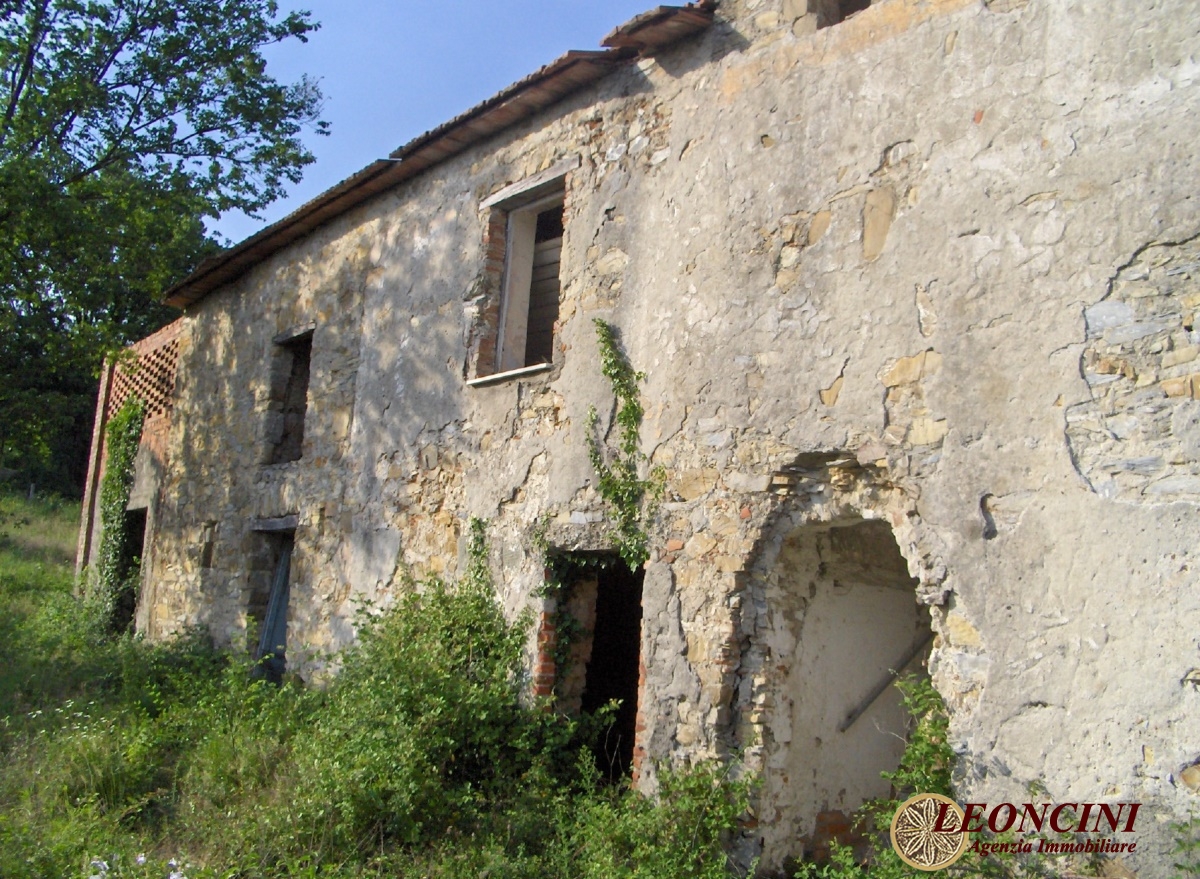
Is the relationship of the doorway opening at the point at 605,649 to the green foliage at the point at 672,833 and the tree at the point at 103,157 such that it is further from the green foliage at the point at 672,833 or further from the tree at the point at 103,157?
the tree at the point at 103,157

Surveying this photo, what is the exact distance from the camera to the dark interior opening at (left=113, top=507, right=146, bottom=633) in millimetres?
12609

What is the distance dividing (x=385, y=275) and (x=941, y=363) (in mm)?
5575

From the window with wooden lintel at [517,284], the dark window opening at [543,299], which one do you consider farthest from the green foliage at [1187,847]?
the dark window opening at [543,299]

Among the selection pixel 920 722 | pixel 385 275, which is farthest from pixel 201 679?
pixel 920 722

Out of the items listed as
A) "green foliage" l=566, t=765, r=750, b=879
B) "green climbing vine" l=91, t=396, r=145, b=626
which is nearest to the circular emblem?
"green foliage" l=566, t=765, r=750, b=879

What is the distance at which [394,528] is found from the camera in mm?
7805

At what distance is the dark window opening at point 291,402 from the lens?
10.2m

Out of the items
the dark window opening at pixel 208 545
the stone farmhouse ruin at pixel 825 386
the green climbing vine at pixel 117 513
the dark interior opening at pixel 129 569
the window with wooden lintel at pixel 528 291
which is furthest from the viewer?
the green climbing vine at pixel 117 513

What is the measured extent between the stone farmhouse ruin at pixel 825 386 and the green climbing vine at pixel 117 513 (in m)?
5.36

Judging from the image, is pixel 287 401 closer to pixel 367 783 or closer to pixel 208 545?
pixel 208 545

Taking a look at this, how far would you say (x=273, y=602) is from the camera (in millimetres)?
9859

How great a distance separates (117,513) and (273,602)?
15.3 ft

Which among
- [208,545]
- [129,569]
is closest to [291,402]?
[208,545]

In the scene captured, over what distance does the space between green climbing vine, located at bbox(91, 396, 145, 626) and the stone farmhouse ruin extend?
5357 millimetres
